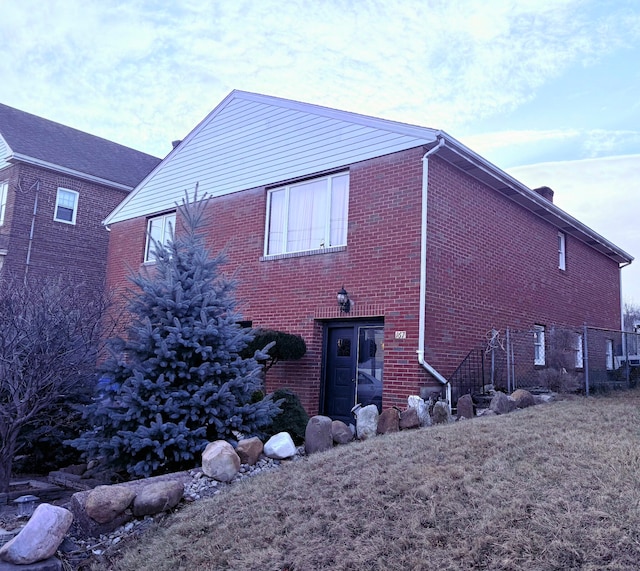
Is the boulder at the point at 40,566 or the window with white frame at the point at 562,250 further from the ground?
the window with white frame at the point at 562,250

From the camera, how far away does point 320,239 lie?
11586 mm

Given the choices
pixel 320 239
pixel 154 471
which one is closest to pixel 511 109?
pixel 320 239

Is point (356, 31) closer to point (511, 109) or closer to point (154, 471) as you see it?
point (511, 109)

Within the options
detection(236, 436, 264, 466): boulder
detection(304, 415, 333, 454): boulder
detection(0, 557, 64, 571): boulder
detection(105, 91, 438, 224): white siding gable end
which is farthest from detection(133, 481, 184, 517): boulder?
detection(105, 91, 438, 224): white siding gable end

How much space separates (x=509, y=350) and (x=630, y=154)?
8950mm

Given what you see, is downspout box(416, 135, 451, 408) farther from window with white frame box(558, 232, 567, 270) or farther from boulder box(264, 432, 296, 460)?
window with white frame box(558, 232, 567, 270)

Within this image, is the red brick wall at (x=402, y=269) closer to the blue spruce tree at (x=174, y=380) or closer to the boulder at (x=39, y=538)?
the blue spruce tree at (x=174, y=380)

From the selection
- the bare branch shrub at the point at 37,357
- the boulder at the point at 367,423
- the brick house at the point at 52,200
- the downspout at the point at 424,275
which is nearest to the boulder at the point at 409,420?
the boulder at the point at 367,423

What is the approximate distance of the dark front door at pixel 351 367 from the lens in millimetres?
10430

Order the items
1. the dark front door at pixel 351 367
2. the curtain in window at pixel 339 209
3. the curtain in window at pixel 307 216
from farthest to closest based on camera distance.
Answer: the curtain in window at pixel 307 216 → the curtain in window at pixel 339 209 → the dark front door at pixel 351 367

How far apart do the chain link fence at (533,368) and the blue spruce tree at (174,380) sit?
177 inches

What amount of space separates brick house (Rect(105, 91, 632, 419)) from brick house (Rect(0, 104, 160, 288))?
6.70 metres

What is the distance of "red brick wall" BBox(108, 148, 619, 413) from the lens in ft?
32.9

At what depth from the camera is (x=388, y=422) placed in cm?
789
